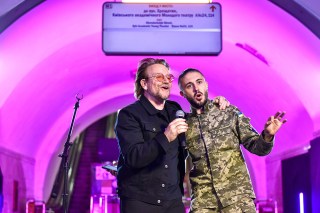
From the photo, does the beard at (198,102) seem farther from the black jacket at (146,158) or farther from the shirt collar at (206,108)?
the black jacket at (146,158)

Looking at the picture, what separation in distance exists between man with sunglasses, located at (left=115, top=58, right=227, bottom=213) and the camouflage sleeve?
1.83ft

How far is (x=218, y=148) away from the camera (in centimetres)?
435

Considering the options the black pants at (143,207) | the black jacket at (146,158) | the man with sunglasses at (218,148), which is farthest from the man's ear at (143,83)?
the black pants at (143,207)

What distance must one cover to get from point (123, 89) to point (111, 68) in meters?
2.21

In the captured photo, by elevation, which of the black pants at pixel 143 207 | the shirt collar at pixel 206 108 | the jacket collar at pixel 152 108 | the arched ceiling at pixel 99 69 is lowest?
the black pants at pixel 143 207

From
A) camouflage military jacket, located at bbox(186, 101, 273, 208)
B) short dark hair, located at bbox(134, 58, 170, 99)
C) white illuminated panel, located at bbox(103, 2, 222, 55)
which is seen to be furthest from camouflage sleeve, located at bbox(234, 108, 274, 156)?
white illuminated panel, located at bbox(103, 2, 222, 55)

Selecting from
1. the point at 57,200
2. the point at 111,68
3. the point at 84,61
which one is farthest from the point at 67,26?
the point at 57,200

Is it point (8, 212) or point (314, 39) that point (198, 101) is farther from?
point (8, 212)

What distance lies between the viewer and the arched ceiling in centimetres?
750

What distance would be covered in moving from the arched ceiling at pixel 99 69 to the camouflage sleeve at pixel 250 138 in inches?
104

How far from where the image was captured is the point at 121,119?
3957 millimetres

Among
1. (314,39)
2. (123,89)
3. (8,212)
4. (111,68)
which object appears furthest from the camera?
(123,89)

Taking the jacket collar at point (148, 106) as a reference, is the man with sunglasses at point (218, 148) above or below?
below

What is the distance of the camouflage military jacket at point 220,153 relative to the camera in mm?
4242
